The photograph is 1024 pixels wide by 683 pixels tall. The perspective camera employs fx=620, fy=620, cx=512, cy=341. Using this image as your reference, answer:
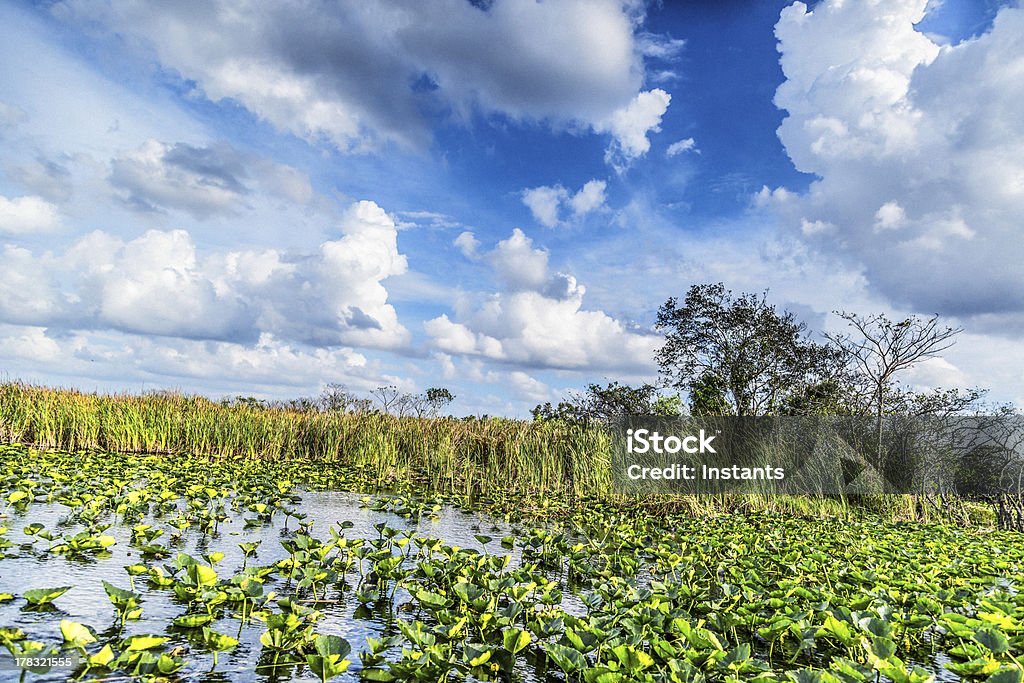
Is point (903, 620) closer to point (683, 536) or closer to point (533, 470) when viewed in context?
point (683, 536)

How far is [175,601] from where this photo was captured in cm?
368

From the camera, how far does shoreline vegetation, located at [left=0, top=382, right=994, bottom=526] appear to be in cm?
1001

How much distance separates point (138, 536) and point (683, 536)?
499 cm

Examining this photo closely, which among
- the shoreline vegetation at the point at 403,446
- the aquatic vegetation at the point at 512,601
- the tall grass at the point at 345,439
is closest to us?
the aquatic vegetation at the point at 512,601

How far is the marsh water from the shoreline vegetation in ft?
12.5

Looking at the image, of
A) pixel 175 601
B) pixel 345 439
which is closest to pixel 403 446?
pixel 345 439

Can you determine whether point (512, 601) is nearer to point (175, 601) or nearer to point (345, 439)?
point (175, 601)

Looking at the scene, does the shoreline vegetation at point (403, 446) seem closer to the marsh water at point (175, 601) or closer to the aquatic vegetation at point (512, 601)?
the aquatic vegetation at point (512, 601)

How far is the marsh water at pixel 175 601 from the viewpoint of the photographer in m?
2.96

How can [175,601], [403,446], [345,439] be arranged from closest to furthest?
[175,601], [403,446], [345,439]

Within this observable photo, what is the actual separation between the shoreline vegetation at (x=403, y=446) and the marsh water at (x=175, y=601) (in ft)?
12.5

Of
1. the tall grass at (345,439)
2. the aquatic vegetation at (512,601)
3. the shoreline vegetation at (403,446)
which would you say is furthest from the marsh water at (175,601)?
the tall grass at (345,439)

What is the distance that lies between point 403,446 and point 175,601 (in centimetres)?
897

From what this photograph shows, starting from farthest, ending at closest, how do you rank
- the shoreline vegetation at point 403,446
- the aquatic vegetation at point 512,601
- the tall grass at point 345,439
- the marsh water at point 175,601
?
the tall grass at point 345,439, the shoreline vegetation at point 403,446, the marsh water at point 175,601, the aquatic vegetation at point 512,601
